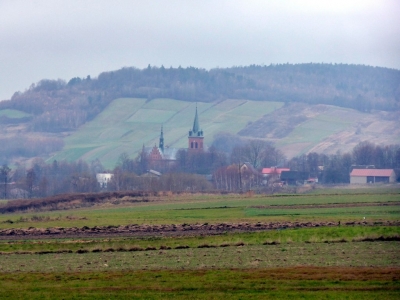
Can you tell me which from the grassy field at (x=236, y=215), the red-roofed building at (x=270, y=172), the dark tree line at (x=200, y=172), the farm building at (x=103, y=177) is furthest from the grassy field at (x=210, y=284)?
the red-roofed building at (x=270, y=172)

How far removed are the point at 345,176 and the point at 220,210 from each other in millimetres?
80699

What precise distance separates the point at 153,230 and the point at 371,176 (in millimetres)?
90127

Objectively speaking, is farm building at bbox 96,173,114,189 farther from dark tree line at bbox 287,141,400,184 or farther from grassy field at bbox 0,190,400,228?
grassy field at bbox 0,190,400,228

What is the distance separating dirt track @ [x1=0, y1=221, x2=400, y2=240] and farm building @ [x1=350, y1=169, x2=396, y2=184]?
68.9 m

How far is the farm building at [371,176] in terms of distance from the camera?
4864 inches

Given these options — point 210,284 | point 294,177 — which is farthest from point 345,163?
point 210,284

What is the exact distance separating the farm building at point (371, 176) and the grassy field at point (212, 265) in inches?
2901

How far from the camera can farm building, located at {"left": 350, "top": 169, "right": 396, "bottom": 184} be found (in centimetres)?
12355

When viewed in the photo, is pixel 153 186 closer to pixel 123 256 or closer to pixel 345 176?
pixel 345 176

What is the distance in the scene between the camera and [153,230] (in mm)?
51156

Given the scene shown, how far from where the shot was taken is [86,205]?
8844 centimetres

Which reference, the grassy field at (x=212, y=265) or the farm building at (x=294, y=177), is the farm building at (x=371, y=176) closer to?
the farm building at (x=294, y=177)

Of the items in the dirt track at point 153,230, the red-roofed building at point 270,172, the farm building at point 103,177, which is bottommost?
the dirt track at point 153,230

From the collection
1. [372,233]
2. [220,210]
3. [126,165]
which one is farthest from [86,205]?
[126,165]
